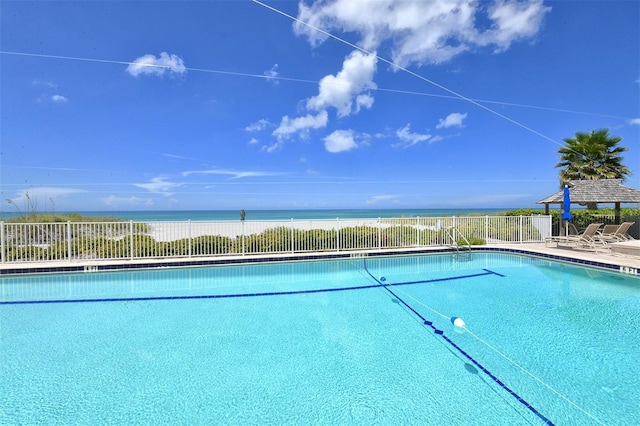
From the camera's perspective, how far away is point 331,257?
859 cm

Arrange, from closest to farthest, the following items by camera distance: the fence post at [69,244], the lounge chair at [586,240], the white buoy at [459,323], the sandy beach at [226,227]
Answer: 1. the white buoy at [459,323]
2. the fence post at [69,244]
3. the sandy beach at [226,227]
4. the lounge chair at [586,240]

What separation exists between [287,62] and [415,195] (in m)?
19.8

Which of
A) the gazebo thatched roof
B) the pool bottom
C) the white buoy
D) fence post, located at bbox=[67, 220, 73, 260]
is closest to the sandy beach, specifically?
fence post, located at bbox=[67, 220, 73, 260]

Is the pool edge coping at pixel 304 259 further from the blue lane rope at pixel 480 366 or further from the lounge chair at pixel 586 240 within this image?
the blue lane rope at pixel 480 366

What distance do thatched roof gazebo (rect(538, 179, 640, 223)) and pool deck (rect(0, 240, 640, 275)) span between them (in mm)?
2108

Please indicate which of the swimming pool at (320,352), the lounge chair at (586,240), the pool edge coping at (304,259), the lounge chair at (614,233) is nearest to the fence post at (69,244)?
the pool edge coping at (304,259)

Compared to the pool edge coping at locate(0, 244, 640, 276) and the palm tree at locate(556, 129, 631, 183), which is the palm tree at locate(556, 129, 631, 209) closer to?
the palm tree at locate(556, 129, 631, 183)

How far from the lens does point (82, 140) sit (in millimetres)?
14492

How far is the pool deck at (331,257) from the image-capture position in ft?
21.7

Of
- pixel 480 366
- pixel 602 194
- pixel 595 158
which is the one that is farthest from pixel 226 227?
pixel 595 158

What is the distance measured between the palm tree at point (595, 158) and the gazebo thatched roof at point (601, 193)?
13.8 feet

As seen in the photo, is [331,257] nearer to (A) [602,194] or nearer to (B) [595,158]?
(A) [602,194]

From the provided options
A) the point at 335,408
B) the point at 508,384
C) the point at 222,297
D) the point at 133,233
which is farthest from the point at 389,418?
the point at 133,233

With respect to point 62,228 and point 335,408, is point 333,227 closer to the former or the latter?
point 335,408
